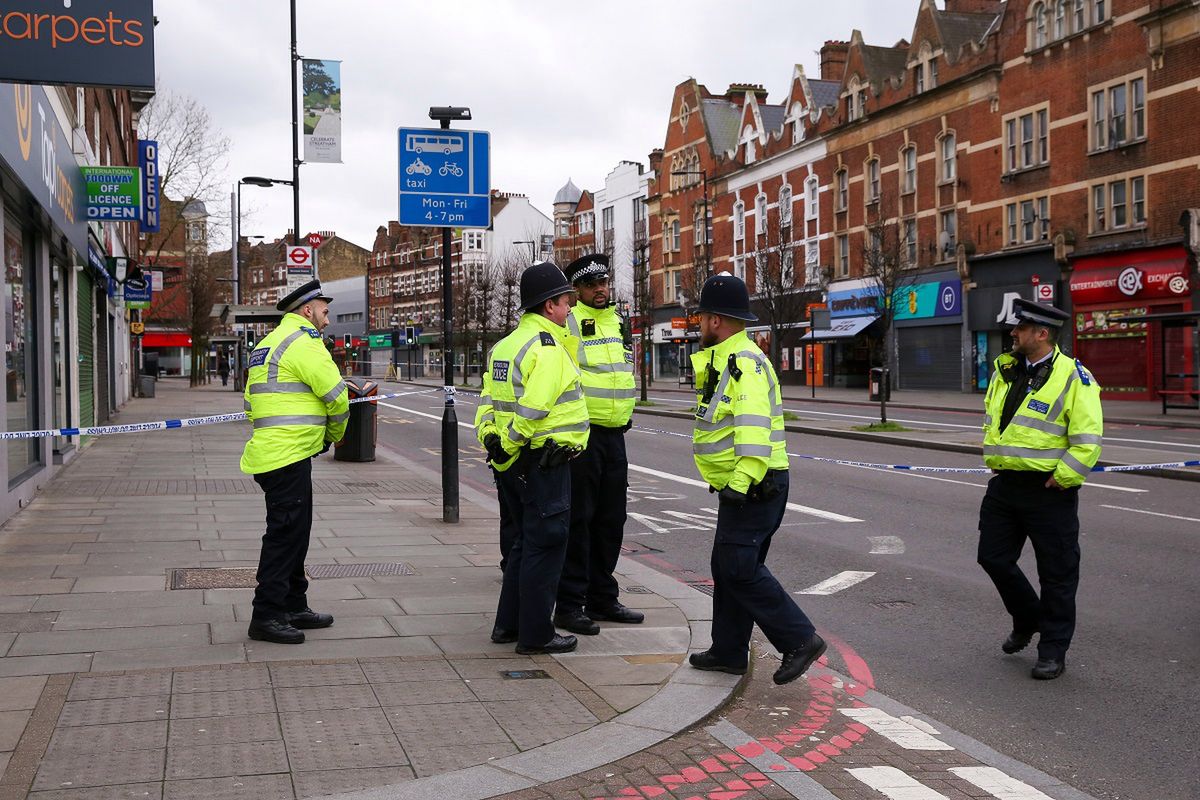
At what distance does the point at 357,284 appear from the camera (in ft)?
387

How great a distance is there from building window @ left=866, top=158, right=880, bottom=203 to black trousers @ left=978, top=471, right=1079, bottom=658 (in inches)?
1655

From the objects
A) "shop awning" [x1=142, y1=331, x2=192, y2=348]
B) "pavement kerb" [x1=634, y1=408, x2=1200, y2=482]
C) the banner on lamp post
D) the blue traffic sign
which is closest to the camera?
the blue traffic sign

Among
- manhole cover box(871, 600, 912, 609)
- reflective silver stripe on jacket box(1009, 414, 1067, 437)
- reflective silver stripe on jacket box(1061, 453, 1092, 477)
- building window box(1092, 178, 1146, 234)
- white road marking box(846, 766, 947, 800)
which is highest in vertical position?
building window box(1092, 178, 1146, 234)

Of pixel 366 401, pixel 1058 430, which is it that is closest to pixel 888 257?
pixel 366 401

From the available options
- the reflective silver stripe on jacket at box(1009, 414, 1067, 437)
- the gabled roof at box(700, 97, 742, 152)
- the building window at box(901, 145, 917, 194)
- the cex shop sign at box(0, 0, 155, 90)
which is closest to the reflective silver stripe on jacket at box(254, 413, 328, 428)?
the cex shop sign at box(0, 0, 155, 90)

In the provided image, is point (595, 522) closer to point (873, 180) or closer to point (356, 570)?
point (356, 570)

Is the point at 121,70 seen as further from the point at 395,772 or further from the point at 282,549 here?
the point at 395,772

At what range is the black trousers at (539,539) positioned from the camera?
575 cm

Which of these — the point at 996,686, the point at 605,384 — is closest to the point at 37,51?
the point at 605,384

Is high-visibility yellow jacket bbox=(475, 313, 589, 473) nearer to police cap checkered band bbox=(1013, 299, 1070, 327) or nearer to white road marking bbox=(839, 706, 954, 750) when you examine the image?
white road marking bbox=(839, 706, 954, 750)

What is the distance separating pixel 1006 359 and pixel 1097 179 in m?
31.0

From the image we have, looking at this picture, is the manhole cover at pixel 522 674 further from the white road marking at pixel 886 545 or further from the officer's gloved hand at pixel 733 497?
the white road marking at pixel 886 545

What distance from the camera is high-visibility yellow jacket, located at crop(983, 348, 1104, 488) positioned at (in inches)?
226

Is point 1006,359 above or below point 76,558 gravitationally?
above
